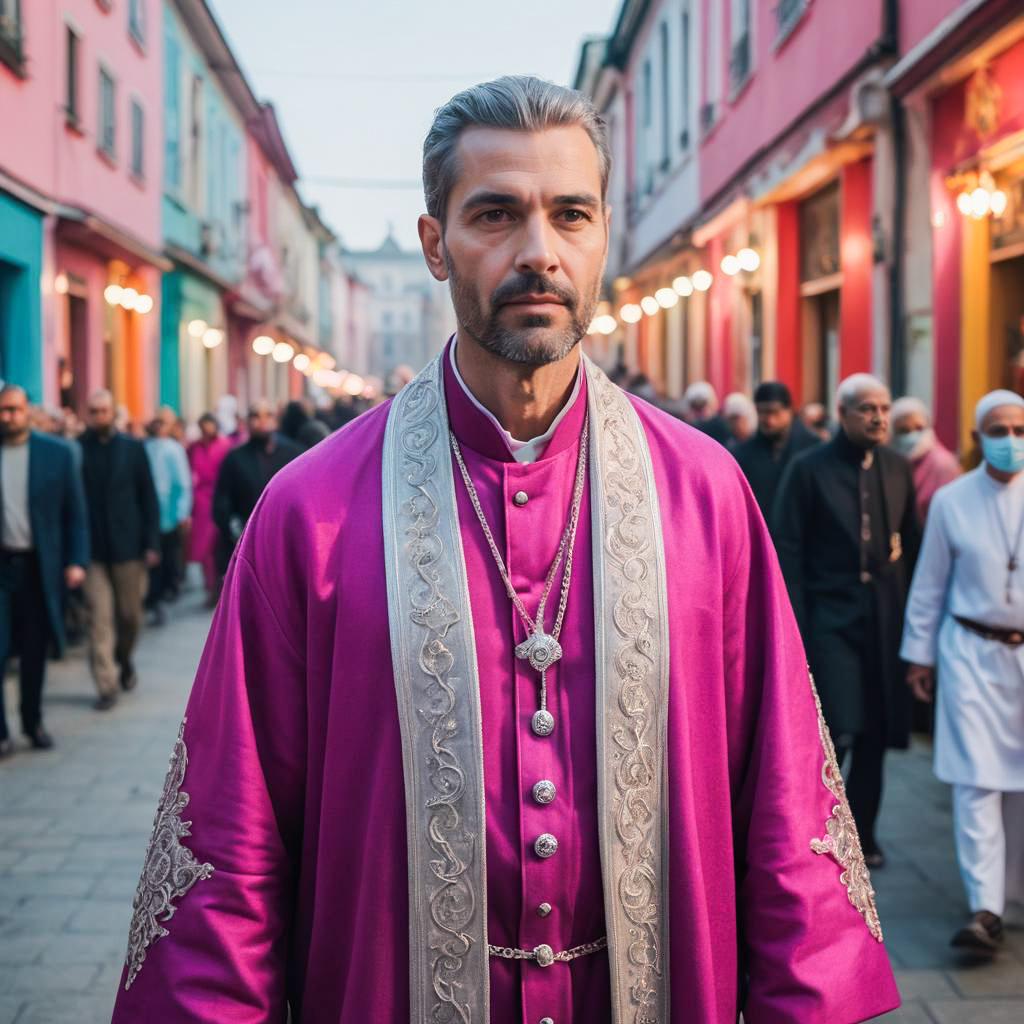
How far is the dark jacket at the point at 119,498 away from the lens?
10.2 meters

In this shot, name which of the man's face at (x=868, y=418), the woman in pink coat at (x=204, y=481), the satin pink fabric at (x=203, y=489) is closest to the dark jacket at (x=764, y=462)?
the man's face at (x=868, y=418)

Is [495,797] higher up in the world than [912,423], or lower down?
lower down

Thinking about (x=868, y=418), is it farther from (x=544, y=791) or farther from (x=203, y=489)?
(x=203, y=489)

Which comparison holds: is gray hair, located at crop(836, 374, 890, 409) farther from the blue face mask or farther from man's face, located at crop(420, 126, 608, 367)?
man's face, located at crop(420, 126, 608, 367)

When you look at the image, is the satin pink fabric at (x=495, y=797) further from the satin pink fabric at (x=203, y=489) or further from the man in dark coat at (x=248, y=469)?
the satin pink fabric at (x=203, y=489)

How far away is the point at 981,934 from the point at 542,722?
3468 millimetres

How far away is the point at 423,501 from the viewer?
2.49 meters

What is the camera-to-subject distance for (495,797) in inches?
93.4

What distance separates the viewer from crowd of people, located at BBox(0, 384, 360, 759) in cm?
862

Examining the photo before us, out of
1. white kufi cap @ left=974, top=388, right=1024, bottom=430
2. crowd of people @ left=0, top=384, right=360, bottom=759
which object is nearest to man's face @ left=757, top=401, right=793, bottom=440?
white kufi cap @ left=974, top=388, right=1024, bottom=430

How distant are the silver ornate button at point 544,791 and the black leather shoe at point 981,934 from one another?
3404mm

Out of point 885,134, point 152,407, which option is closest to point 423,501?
point 885,134

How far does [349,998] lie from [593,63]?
35.2 meters

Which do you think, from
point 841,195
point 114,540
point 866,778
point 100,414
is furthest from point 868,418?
point 841,195
